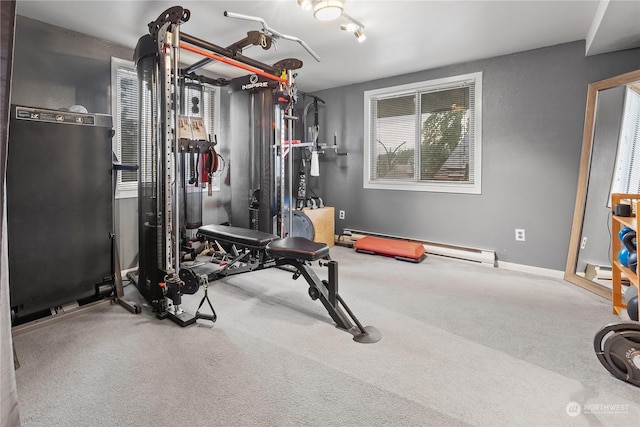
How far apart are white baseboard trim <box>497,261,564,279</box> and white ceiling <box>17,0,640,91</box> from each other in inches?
85.3

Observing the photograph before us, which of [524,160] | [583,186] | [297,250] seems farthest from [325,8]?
[583,186]

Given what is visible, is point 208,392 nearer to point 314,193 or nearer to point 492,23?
point 492,23

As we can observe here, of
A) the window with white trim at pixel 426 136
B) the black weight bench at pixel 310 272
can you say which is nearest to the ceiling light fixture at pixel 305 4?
the black weight bench at pixel 310 272

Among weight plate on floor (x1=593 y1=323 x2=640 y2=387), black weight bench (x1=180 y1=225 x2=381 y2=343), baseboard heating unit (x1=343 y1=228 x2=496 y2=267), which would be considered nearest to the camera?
weight plate on floor (x1=593 y1=323 x2=640 y2=387)

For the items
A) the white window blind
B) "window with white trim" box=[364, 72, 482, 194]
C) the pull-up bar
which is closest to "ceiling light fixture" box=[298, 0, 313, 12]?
the pull-up bar

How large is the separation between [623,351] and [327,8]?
106 inches

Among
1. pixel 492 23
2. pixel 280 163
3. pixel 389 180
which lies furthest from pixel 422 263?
pixel 492 23

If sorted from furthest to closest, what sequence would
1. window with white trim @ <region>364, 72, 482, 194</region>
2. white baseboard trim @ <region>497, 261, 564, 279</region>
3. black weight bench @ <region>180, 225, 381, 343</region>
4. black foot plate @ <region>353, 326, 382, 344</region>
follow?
window with white trim @ <region>364, 72, 482, 194</region> → white baseboard trim @ <region>497, 261, 564, 279</region> → black weight bench @ <region>180, 225, 381, 343</region> → black foot plate @ <region>353, 326, 382, 344</region>

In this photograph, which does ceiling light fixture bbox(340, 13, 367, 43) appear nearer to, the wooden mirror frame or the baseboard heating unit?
the wooden mirror frame

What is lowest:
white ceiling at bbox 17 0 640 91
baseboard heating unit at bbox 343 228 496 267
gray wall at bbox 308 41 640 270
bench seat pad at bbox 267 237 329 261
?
baseboard heating unit at bbox 343 228 496 267

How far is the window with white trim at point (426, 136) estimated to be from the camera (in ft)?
13.1

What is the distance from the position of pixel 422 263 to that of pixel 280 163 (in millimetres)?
2038

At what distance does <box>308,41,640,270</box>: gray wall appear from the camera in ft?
10.9

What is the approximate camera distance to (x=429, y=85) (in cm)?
421
